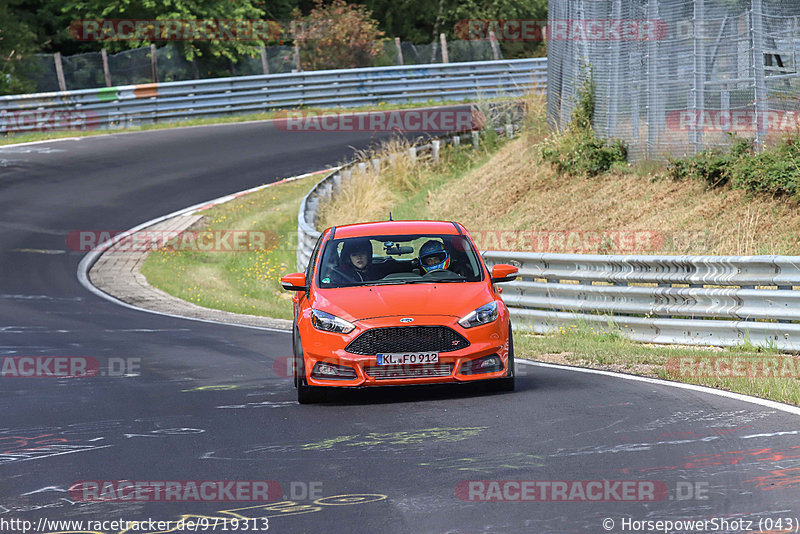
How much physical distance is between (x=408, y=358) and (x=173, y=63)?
33.8 metres

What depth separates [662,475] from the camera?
6.71 meters

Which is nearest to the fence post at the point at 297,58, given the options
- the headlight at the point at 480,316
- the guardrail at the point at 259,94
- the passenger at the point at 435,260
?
the guardrail at the point at 259,94

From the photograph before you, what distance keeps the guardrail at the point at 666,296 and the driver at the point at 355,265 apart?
4.03m

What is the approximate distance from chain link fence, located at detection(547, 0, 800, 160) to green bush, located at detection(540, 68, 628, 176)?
0.22 meters

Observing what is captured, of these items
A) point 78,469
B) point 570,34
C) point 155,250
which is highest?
point 570,34

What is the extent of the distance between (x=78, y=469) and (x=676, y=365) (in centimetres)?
603

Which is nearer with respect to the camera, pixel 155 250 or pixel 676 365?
pixel 676 365

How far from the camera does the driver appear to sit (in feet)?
35.2

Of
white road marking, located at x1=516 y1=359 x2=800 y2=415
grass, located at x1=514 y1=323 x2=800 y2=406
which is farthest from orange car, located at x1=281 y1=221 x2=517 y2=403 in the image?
grass, located at x1=514 y1=323 x2=800 y2=406

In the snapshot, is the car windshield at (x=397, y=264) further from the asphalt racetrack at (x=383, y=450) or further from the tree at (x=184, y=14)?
the tree at (x=184, y=14)

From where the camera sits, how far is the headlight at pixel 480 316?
384 inches

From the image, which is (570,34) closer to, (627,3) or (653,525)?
(627,3)

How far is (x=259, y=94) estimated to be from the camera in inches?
1561

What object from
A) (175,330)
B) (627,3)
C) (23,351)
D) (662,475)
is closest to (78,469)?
(662,475)
